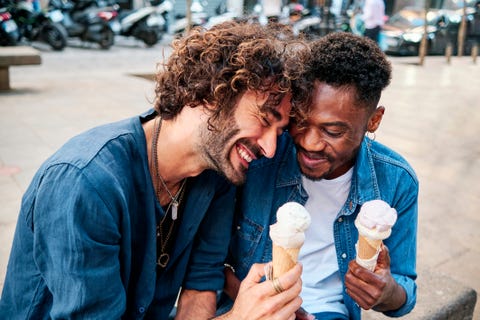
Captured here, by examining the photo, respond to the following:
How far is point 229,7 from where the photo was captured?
2495 cm

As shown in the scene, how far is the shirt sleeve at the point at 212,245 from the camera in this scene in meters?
1.99

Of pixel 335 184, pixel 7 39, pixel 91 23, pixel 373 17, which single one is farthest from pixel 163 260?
pixel 91 23

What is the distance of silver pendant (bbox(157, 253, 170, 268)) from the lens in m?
1.88

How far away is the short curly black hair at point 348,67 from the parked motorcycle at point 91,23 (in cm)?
1356

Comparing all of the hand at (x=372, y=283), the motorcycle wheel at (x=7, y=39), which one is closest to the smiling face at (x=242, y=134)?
the hand at (x=372, y=283)

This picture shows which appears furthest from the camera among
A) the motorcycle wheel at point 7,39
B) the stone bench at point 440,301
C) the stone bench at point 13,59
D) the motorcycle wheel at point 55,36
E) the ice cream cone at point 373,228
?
the motorcycle wheel at point 55,36

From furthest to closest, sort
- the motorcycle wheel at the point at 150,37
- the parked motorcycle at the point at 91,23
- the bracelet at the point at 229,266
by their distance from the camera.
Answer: the motorcycle wheel at the point at 150,37
the parked motorcycle at the point at 91,23
the bracelet at the point at 229,266

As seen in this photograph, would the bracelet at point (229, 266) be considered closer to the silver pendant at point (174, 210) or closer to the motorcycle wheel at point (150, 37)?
the silver pendant at point (174, 210)

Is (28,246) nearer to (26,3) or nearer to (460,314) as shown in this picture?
(460,314)

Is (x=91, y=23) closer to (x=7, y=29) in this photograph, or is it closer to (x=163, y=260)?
(x=7, y=29)

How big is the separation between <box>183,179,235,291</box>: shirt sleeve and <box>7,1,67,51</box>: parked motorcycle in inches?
502

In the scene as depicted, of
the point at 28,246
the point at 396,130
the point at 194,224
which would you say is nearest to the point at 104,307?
the point at 28,246

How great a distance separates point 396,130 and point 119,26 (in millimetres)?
10981

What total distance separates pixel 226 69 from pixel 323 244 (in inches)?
34.2
